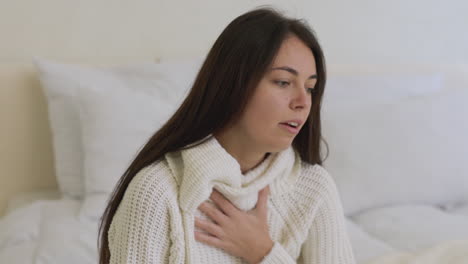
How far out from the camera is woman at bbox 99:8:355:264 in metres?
1.06

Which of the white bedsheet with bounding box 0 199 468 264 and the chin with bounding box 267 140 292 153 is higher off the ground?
the chin with bounding box 267 140 292 153

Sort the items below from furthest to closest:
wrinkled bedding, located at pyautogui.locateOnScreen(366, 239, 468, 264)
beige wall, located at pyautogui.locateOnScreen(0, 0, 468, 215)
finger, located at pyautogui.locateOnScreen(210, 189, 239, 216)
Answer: beige wall, located at pyautogui.locateOnScreen(0, 0, 468, 215), wrinkled bedding, located at pyautogui.locateOnScreen(366, 239, 468, 264), finger, located at pyautogui.locateOnScreen(210, 189, 239, 216)

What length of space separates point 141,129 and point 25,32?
601 mm

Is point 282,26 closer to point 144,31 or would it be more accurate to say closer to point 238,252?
point 238,252

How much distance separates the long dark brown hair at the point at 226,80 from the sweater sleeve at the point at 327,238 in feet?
0.92

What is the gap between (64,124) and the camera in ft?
6.55

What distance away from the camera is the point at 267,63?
1.09 metres

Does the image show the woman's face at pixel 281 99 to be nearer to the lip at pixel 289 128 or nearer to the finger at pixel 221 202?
the lip at pixel 289 128

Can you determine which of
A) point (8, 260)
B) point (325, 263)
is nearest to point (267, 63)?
point (325, 263)

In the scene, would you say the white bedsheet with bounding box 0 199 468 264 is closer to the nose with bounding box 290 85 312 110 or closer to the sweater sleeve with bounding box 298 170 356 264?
the sweater sleeve with bounding box 298 170 356 264

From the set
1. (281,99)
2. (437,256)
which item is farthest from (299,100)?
(437,256)

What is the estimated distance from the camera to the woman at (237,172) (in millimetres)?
1059

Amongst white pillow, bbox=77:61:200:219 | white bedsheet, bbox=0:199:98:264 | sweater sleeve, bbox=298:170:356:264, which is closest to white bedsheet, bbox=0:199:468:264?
white bedsheet, bbox=0:199:98:264

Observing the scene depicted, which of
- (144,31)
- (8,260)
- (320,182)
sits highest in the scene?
(144,31)
